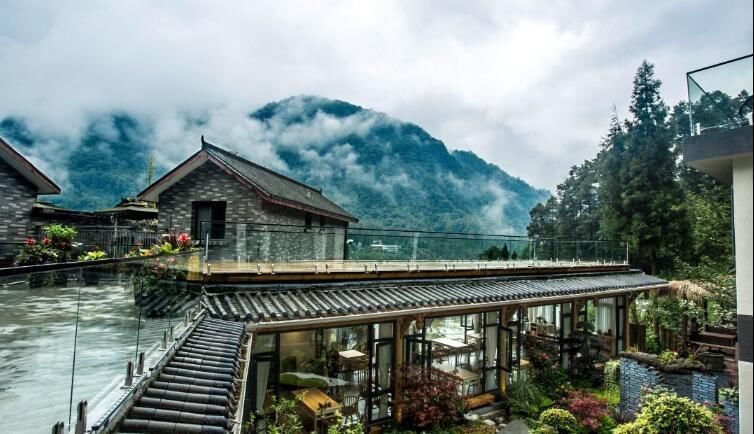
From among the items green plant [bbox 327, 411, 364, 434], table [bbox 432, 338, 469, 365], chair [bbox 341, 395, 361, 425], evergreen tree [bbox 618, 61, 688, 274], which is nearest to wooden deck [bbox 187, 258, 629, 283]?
table [bbox 432, 338, 469, 365]

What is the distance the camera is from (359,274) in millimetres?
9766

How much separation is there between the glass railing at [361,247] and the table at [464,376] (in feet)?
8.94

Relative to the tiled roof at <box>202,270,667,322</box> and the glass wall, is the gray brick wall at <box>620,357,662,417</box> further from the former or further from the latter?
the glass wall

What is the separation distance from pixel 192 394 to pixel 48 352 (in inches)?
51.9

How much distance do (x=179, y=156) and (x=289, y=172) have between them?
20.2 meters

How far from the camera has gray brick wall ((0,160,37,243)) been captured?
11.1m

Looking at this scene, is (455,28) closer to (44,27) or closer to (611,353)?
(611,353)

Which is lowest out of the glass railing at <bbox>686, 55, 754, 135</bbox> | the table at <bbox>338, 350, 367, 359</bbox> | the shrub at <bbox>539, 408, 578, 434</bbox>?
the shrub at <bbox>539, 408, 578, 434</bbox>

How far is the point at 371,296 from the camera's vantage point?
349 inches

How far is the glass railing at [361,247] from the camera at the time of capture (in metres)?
8.59

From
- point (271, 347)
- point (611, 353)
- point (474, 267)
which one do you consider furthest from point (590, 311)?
point (271, 347)

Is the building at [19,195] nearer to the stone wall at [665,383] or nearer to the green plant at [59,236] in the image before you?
the green plant at [59,236]

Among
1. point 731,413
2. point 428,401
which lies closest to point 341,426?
point 428,401

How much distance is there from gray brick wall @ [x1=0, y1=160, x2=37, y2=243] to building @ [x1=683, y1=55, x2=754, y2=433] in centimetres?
1437
